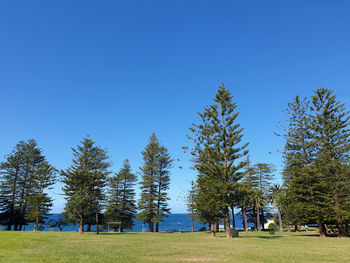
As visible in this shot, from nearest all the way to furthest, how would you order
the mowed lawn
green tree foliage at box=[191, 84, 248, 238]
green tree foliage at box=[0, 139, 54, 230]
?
1. the mowed lawn
2. green tree foliage at box=[191, 84, 248, 238]
3. green tree foliage at box=[0, 139, 54, 230]

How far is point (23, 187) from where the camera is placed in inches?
1831

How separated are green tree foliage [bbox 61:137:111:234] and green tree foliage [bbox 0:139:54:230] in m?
10.0

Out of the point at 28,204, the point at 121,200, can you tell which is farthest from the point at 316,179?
the point at 28,204

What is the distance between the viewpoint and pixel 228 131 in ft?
97.9

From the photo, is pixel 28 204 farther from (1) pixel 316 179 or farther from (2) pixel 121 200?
(1) pixel 316 179

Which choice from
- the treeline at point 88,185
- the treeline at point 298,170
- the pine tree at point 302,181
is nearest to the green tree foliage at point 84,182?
the treeline at point 88,185

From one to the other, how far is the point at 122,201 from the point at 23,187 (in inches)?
757

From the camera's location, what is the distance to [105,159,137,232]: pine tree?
158 feet

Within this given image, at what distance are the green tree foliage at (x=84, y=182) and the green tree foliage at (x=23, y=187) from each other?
1003 cm

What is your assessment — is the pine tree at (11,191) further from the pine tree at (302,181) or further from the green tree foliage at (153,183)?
the pine tree at (302,181)

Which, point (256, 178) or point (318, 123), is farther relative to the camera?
point (256, 178)

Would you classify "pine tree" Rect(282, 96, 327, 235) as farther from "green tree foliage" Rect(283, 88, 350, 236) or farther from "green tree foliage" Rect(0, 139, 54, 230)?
"green tree foliage" Rect(0, 139, 54, 230)

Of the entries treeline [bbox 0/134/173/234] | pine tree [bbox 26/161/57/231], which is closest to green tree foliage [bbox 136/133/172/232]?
treeline [bbox 0/134/173/234]

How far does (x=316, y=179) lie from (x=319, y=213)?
13.8 ft
